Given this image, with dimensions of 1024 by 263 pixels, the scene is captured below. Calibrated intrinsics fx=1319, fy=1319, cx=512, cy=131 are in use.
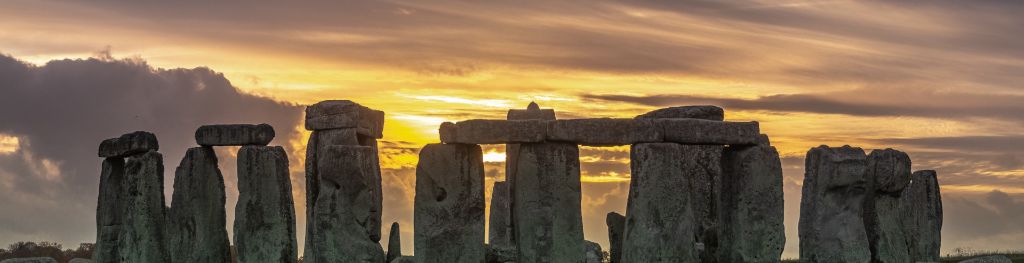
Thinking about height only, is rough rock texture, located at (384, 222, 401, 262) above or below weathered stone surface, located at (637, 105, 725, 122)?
below

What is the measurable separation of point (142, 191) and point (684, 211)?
9293 millimetres

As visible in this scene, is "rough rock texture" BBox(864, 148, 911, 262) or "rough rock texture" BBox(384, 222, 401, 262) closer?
"rough rock texture" BBox(864, 148, 911, 262)

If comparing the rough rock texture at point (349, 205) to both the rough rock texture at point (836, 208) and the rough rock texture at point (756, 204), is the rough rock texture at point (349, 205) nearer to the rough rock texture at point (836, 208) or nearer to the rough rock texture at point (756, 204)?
the rough rock texture at point (756, 204)

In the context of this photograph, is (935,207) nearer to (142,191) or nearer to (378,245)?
(378,245)

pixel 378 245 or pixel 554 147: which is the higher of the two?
pixel 554 147

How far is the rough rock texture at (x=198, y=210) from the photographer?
22.0m

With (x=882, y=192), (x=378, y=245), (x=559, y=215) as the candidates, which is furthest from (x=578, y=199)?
(x=882, y=192)

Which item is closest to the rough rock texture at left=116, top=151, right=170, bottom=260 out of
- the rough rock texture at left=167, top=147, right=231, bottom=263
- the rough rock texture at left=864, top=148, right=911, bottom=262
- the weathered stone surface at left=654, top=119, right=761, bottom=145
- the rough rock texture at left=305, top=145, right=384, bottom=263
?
the rough rock texture at left=167, top=147, right=231, bottom=263

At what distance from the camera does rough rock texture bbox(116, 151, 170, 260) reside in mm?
22375

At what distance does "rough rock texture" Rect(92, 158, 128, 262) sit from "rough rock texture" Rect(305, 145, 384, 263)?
5.35 meters

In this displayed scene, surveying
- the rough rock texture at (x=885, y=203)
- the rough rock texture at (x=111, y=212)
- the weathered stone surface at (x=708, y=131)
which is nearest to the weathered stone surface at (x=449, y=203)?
the weathered stone surface at (x=708, y=131)

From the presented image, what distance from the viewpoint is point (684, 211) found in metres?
19.4

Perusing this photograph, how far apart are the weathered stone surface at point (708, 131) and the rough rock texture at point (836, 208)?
118 centimetres

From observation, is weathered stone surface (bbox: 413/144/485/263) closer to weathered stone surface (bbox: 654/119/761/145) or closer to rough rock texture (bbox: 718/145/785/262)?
weathered stone surface (bbox: 654/119/761/145)
